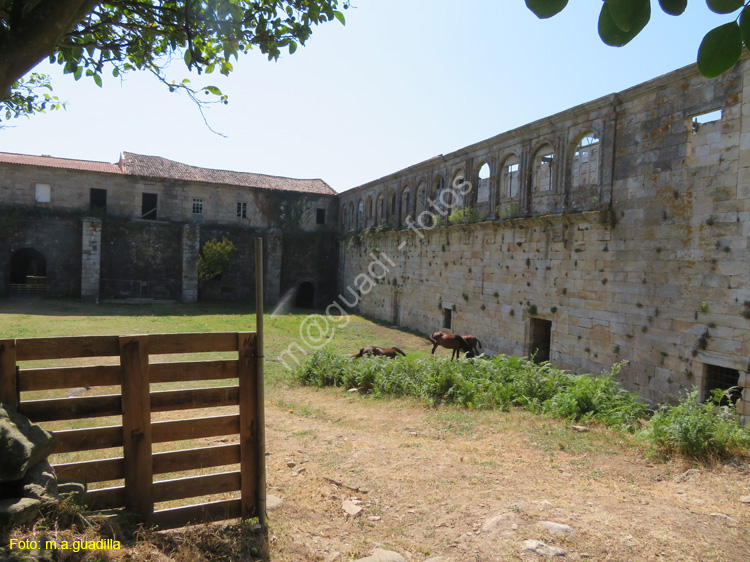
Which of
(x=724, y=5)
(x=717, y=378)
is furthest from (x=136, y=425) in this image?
(x=717, y=378)

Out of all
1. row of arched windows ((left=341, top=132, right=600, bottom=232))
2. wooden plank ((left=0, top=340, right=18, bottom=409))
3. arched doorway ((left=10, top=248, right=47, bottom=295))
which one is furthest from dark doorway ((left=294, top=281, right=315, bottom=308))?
wooden plank ((left=0, top=340, right=18, bottom=409))

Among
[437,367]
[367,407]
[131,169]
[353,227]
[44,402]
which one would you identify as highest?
[131,169]

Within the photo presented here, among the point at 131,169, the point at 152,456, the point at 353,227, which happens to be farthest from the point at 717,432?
the point at 131,169

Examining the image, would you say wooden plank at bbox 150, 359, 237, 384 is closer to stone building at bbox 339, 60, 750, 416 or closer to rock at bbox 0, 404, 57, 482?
rock at bbox 0, 404, 57, 482

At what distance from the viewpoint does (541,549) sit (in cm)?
353

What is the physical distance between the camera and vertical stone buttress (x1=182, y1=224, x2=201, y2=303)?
26.1 metres

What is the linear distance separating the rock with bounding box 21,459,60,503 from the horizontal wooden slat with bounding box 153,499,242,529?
79 centimetres

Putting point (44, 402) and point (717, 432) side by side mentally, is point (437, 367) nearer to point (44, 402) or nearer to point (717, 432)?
point (717, 432)

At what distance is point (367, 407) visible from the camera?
29.1ft

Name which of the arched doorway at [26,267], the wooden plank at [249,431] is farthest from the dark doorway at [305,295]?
the wooden plank at [249,431]

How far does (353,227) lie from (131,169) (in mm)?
13231

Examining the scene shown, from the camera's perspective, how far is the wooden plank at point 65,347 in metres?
3.25

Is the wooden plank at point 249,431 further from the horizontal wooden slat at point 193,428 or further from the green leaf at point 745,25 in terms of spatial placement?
the green leaf at point 745,25

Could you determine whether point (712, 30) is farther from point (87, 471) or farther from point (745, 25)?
point (87, 471)
